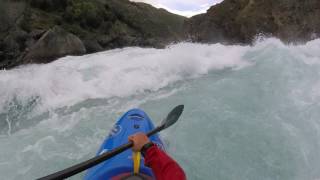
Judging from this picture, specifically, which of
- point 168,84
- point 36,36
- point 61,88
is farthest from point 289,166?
point 36,36

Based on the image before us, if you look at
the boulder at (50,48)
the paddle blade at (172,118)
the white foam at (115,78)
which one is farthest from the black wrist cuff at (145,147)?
the boulder at (50,48)

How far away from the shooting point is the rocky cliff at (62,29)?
17.7m

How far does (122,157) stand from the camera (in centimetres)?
351

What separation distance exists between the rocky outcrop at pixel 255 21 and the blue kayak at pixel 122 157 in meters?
14.3

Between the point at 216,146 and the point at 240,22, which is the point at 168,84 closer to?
the point at 216,146

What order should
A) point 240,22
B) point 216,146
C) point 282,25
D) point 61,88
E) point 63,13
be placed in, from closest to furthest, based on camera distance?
1. point 216,146
2. point 61,88
3. point 282,25
4. point 240,22
5. point 63,13

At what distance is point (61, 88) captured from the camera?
8.20 m

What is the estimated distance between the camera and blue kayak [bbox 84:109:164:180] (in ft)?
10.9

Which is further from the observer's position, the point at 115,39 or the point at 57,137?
the point at 115,39

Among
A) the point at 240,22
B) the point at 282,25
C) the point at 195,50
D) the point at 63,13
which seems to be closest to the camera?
the point at 195,50

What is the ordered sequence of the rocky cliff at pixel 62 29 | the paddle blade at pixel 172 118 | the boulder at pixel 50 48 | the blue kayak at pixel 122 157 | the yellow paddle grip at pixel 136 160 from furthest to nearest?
1. the rocky cliff at pixel 62 29
2. the boulder at pixel 50 48
3. the paddle blade at pixel 172 118
4. the blue kayak at pixel 122 157
5. the yellow paddle grip at pixel 136 160

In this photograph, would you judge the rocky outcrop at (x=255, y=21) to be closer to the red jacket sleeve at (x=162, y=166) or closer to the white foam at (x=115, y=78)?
the white foam at (x=115, y=78)

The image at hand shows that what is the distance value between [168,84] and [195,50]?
2401 millimetres

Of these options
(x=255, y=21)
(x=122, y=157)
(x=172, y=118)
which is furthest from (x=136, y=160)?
(x=255, y=21)
